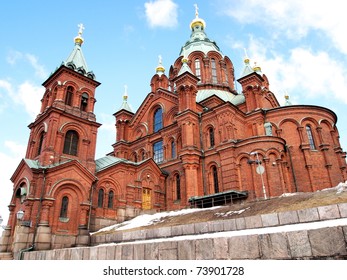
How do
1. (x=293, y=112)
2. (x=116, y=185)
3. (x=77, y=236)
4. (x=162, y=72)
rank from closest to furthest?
(x=77, y=236)
(x=116, y=185)
(x=293, y=112)
(x=162, y=72)

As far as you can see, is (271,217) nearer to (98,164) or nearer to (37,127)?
(98,164)

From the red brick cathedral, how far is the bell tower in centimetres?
9

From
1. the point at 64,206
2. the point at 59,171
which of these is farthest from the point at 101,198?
the point at 59,171

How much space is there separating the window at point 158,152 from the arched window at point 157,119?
2.25m

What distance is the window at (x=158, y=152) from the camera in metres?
31.0

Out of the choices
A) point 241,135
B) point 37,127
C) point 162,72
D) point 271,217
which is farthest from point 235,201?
point 162,72

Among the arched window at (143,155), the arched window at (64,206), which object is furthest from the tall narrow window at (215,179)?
the arched window at (64,206)

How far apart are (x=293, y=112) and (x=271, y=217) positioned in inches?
782

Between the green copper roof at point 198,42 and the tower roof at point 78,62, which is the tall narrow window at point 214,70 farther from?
the tower roof at point 78,62

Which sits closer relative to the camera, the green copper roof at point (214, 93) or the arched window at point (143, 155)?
the arched window at point (143, 155)

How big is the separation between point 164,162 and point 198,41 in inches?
1015

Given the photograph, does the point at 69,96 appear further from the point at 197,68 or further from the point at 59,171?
the point at 197,68

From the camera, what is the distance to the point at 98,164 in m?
26.0

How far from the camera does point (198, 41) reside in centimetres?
4503
